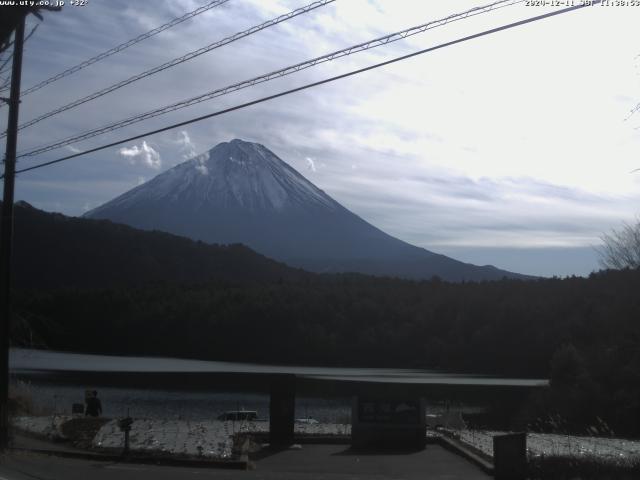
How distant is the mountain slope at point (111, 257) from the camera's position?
124125 mm

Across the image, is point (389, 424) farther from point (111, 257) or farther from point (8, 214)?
point (111, 257)

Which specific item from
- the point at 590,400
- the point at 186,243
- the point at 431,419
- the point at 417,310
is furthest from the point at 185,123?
the point at 186,243

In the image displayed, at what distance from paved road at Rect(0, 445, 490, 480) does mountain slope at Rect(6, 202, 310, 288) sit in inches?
4078

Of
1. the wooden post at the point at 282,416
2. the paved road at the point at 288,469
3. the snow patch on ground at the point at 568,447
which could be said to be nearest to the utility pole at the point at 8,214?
the paved road at the point at 288,469

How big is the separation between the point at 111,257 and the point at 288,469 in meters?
125

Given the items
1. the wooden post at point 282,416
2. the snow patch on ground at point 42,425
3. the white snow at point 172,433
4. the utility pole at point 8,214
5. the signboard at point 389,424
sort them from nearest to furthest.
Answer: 1. the white snow at point 172,433
2. the utility pole at point 8,214
3. the wooden post at point 282,416
4. the signboard at point 389,424
5. the snow patch on ground at point 42,425

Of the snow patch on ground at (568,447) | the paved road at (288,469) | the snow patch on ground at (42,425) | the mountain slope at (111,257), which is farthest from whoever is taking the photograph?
the mountain slope at (111,257)

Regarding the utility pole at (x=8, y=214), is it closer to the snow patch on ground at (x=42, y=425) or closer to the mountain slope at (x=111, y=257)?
the snow patch on ground at (x=42, y=425)

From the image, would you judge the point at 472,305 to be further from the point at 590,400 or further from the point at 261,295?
the point at 590,400

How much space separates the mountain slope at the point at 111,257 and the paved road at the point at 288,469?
104m

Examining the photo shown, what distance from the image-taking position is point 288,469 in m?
16.3

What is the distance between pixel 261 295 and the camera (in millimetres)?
109812

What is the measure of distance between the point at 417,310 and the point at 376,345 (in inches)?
273

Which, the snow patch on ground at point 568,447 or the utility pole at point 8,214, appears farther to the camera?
the utility pole at point 8,214
